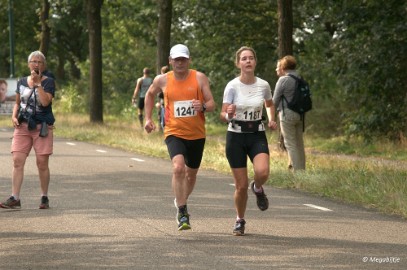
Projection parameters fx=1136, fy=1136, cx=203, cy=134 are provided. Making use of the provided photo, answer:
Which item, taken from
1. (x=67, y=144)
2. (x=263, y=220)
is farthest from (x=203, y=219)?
(x=67, y=144)

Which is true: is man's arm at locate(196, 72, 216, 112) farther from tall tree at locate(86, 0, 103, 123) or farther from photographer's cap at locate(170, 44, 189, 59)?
tall tree at locate(86, 0, 103, 123)

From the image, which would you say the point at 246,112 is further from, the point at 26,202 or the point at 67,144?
the point at 67,144

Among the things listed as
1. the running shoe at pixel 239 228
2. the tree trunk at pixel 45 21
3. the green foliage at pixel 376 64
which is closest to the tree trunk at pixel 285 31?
the green foliage at pixel 376 64

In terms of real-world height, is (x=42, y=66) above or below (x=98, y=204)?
above

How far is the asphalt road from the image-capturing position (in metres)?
8.83

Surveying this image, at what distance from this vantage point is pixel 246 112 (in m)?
10.5

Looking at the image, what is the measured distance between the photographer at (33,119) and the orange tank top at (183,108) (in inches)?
87.9

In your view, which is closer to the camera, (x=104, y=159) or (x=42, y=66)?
(x=42, y=66)

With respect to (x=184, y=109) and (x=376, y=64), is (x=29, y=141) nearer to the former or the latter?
(x=184, y=109)

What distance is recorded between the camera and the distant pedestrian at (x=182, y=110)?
10.5 metres

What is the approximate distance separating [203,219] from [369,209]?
2202 mm

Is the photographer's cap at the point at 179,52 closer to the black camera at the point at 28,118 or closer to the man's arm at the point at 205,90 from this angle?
the man's arm at the point at 205,90

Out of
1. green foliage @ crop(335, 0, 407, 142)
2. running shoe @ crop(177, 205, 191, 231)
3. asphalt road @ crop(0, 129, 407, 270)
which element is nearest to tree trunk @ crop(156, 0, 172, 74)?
green foliage @ crop(335, 0, 407, 142)

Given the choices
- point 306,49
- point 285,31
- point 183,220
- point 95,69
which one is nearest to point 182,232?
point 183,220
